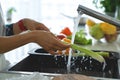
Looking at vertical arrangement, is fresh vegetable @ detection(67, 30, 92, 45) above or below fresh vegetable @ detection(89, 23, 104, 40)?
below

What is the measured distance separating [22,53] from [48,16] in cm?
323

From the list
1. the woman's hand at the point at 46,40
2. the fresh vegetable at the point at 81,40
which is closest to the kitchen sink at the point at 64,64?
the woman's hand at the point at 46,40

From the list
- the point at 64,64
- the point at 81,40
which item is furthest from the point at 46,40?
the point at 81,40

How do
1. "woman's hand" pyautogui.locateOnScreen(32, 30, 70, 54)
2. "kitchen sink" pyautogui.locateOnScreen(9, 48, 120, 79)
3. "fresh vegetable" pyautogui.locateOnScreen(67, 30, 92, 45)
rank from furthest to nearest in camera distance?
"fresh vegetable" pyautogui.locateOnScreen(67, 30, 92, 45) < "kitchen sink" pyautogui.locateOnScreen(9, 48, 120, 79) < "woman's hand" pyautogui.locateOnScreen(32, 30, 70, 54)

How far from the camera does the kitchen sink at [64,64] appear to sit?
105cm

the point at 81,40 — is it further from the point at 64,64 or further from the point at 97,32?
the point at 64,64

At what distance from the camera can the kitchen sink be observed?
3.46 ft

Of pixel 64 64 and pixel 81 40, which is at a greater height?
pixel 81 40

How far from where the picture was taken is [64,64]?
1104 millimetres

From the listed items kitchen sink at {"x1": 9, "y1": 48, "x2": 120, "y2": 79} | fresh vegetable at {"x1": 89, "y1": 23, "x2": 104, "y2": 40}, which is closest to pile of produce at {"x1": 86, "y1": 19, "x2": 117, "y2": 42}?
fresh vegetable at {"x1": 89, "y1": 23, "x2": 104, "y2": 40}

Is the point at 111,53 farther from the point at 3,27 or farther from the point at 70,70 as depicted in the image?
the point at 3,27

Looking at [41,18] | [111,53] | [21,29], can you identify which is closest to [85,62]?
[111,53]

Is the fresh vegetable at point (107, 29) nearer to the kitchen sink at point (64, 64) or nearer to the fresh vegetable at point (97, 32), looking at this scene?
the fresh vegetable at point (97, 32)

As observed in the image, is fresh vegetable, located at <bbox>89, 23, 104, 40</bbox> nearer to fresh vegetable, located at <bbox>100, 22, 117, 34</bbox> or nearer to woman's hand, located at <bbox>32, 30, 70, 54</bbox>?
fresh vegetable, located at <bbox>100, 22, 117, 34</bbox>
